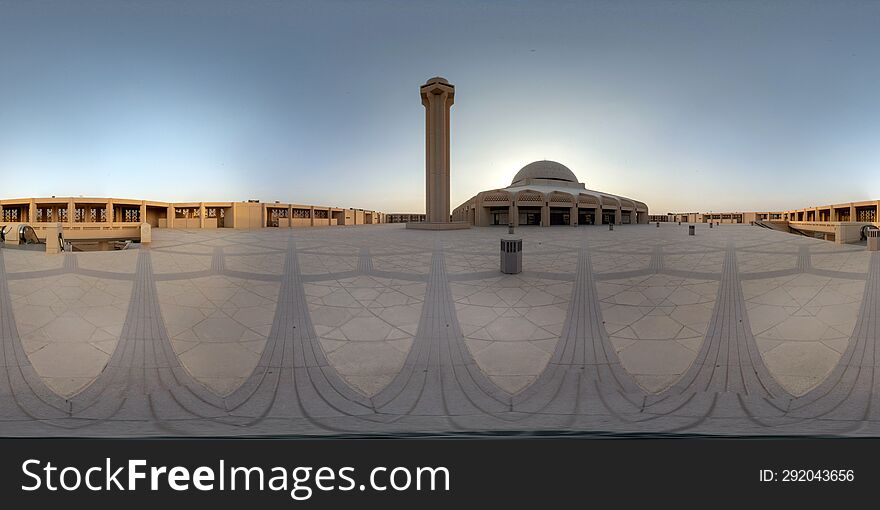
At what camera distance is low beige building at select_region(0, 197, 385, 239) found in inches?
711

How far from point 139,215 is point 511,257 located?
27063 millimetres

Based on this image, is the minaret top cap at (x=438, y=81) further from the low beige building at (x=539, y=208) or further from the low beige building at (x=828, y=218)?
the low beige building at (x=828, y=218)

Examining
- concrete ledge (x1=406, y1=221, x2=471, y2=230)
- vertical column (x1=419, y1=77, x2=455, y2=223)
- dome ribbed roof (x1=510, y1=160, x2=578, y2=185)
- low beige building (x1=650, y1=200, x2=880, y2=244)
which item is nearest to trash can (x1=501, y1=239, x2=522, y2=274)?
concrete ledge (x1=406, y1=221, x2=471, y2=230)

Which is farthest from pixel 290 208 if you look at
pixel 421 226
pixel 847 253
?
pixel 847 253

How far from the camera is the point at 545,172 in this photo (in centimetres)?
3550

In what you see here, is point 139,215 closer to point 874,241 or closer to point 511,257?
point 511,257

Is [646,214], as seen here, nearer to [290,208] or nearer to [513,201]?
[513,201]

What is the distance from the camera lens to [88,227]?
18.2m

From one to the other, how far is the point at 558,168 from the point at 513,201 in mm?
14583

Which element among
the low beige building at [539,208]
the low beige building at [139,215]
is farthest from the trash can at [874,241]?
the low beige building at [139,215]

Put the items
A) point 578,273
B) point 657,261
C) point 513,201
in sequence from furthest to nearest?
point 513,201 → point 657,261 → point 578,273

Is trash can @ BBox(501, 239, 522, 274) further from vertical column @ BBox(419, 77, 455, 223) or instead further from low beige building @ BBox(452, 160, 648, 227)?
low beige building @ BBox(452, 160, 648, 227)

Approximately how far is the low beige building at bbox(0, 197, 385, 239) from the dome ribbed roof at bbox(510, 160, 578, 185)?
1883 centimetres

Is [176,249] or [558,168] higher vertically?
[558,168]
